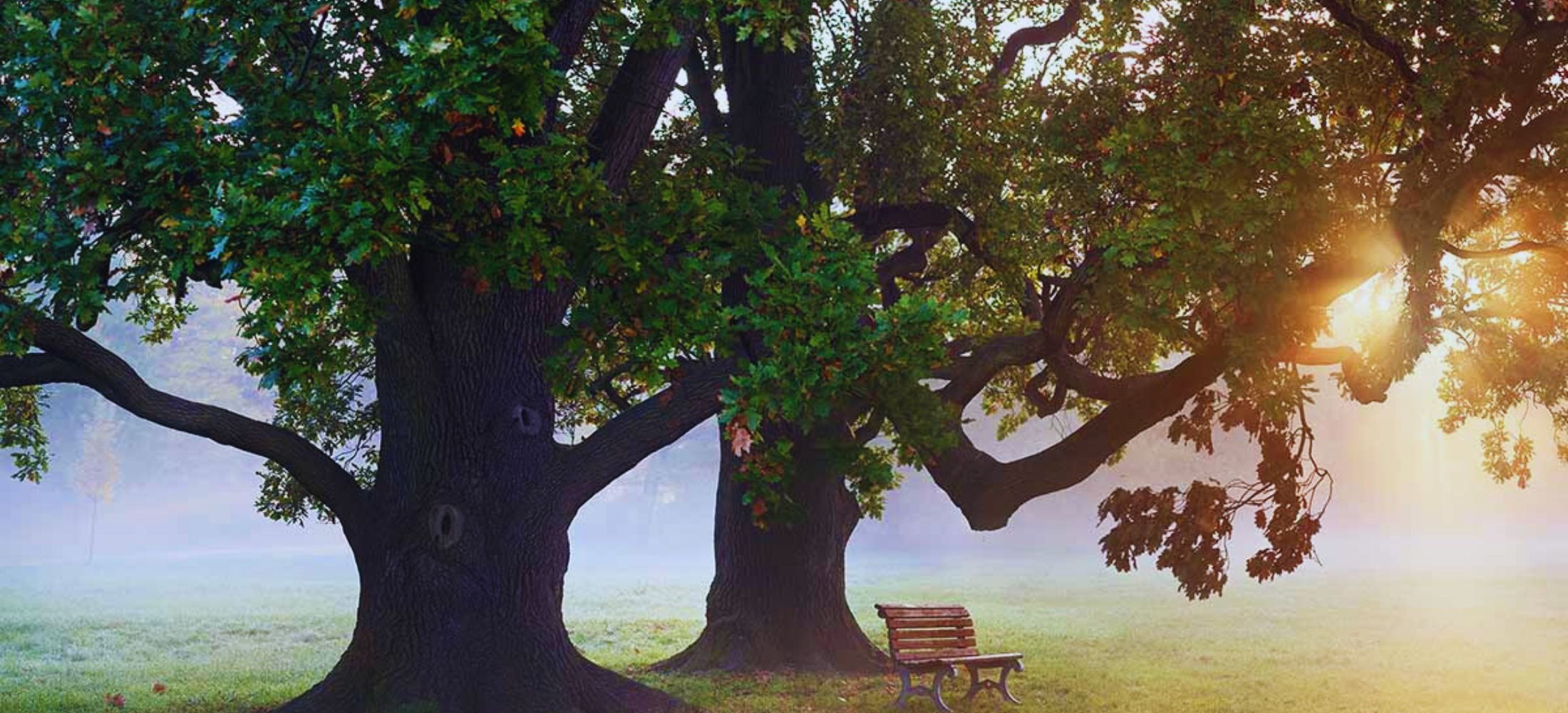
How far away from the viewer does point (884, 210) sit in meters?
17.8

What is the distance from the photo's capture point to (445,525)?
1396cm

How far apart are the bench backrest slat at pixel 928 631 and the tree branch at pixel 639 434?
3848 millimetres

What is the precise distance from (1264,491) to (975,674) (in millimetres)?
4473

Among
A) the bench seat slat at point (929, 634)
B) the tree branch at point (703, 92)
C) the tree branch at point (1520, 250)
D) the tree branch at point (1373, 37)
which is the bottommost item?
Result: the bench seat slat at point (929, 634)

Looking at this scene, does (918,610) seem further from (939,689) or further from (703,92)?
(703,92)

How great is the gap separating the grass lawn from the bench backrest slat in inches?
27.2

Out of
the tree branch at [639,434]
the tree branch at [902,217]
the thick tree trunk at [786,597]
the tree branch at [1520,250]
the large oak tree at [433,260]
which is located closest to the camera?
the large oak tree at [433,260]

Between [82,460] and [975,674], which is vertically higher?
[82,460]

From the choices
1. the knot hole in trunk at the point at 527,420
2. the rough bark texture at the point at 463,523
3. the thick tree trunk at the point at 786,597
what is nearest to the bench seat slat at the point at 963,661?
the rough bark texture at the point at 463,523

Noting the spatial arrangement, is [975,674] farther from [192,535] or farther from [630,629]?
A: [192,535]

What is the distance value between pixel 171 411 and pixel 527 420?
3.44 m

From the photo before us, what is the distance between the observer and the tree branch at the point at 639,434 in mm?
14352

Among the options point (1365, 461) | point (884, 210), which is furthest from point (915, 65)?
point (1365, 461)

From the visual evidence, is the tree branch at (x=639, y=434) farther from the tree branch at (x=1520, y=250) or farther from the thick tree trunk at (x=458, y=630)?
the tree branch at (x=1520, y=250)
